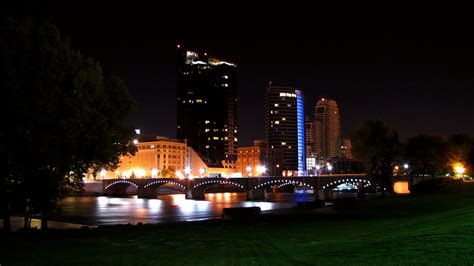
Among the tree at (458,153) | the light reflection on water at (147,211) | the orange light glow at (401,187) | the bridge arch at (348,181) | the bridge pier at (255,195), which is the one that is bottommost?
the light reflection on water at (147,211)

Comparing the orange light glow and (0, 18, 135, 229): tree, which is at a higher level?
(0, 18, 135, 229): tree

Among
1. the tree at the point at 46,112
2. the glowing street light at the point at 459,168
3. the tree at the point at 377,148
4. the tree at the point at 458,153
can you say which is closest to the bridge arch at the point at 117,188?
the tree at the point at 377,148

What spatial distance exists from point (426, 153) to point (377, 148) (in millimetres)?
16928

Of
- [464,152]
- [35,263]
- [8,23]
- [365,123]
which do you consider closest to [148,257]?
[35,263]

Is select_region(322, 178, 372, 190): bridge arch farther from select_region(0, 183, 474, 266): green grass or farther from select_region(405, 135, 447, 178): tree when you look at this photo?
select_region(0, 183, 474, 266): green grass

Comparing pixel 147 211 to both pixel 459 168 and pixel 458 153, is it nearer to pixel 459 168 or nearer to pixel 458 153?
pixel 459 168

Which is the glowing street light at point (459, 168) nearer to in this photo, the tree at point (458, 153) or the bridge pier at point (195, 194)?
the tree at point (458, 153)

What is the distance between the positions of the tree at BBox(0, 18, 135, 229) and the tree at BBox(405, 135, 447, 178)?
256 ft

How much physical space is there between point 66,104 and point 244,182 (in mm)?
120704

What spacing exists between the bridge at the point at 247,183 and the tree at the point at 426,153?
59.7ft

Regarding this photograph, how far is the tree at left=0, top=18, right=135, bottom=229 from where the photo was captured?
30.1 m

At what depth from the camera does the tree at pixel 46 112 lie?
3012 cm

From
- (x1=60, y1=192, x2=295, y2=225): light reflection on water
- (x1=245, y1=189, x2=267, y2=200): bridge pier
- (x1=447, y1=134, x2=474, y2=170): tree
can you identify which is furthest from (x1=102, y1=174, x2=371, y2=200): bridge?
(x1=447, y1=134, x2=474, y2=170): tree

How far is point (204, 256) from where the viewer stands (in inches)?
781
